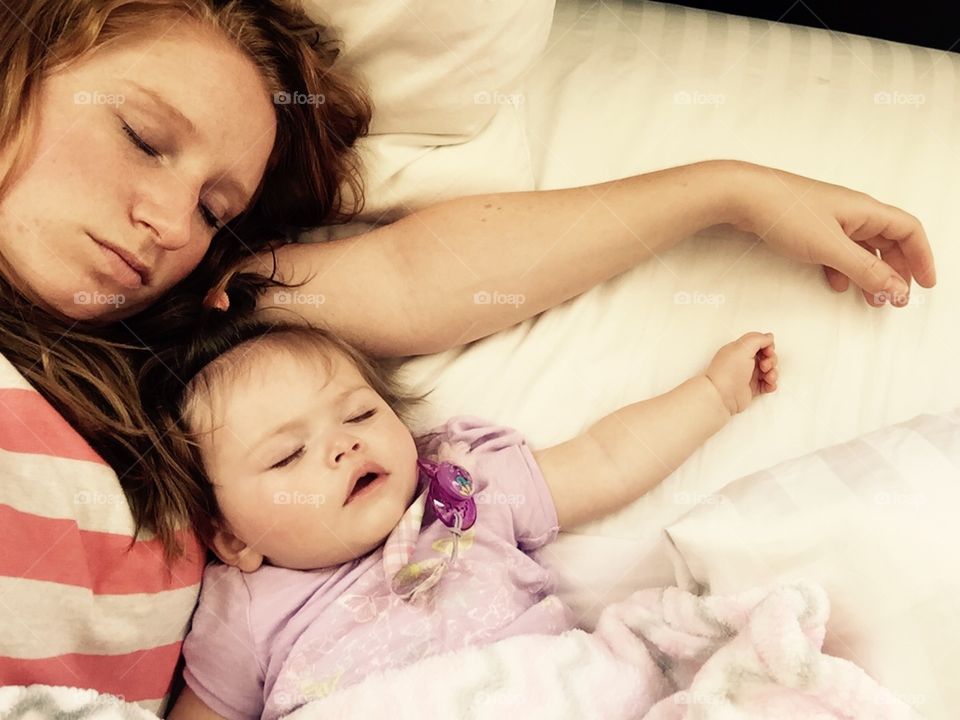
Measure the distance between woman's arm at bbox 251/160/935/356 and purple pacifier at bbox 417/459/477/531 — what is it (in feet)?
0.63

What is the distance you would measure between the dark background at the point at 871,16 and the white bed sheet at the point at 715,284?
0.11 meters

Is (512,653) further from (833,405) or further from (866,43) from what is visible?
(866,43)

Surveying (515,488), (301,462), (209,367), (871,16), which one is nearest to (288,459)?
(301,462)

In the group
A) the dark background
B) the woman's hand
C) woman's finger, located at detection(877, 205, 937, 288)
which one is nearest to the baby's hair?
the woman's hand

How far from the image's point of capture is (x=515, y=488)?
102cm

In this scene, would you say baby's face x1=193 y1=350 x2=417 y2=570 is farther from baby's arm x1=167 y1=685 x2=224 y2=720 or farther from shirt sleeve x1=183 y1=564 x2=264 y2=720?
baby's arm x1=167 y1=685 x2=224 y2=720

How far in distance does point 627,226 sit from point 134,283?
0.56 meters

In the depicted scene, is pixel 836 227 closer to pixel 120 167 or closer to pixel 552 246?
pixel 552 246

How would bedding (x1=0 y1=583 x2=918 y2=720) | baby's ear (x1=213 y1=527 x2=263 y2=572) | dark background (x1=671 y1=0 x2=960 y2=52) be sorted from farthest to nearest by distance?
dark background (x1=671 y1=0 x2=960 y2=52) → baby's ear (x1=213 y1=527 x2=263 y2=572) → bedding (x1=0 y1=583 x2=918 y2=720)

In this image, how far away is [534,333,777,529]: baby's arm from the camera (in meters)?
1.03

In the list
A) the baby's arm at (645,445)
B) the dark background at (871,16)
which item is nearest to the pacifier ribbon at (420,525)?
the baby's arm at (645,445)

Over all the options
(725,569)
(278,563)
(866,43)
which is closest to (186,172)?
(278,563)

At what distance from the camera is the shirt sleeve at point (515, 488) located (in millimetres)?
1019

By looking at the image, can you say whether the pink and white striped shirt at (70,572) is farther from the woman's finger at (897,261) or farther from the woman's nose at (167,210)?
the woman's finger at (897,261)
